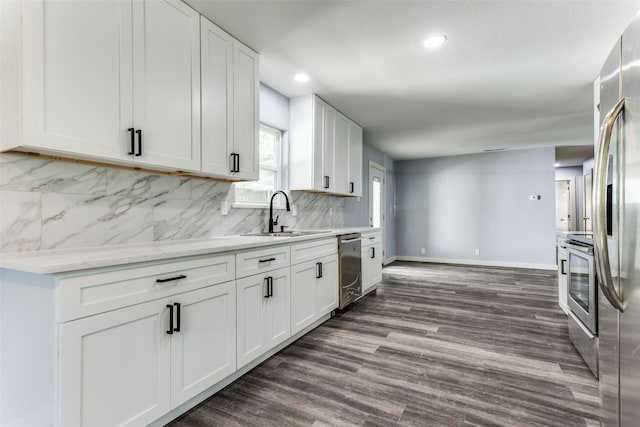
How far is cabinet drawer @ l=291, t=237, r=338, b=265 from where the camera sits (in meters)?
2.73

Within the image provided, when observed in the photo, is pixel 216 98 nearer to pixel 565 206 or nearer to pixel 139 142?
pixel 139 142

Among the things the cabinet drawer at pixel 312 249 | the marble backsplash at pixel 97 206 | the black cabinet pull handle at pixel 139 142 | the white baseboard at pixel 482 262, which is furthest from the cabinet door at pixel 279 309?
the white baseboard at pixel 482 262

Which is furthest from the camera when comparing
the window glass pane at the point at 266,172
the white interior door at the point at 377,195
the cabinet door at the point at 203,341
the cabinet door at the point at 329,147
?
the white interior door at the point at 377,195

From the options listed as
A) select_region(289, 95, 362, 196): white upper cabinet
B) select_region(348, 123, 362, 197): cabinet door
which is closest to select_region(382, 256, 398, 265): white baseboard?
select_region(348, 123, 362, 197): cabinet door

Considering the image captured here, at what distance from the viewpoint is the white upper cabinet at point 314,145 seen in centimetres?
364

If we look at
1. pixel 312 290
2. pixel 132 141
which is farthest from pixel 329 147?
pixel 132 141

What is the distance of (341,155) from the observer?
4316 mm

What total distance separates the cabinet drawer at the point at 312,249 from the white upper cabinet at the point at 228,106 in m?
0.72

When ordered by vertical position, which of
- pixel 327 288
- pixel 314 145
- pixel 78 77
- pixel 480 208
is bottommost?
pixel 327 288

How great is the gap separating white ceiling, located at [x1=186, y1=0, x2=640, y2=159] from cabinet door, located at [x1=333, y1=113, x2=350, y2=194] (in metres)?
0.19

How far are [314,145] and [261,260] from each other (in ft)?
5.86

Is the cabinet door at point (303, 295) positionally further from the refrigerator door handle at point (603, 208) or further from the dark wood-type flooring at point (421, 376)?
the refrigerator door handle at point (603, 208)

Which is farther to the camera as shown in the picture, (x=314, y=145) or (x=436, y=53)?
(x=314, y=145)

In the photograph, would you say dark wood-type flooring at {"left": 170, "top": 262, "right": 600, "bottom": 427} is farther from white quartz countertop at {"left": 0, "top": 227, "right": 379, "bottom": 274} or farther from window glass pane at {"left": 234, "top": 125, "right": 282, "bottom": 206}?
window glass pane at {"left": 234, "top": 125, "right": 282, "bottom": 206}
